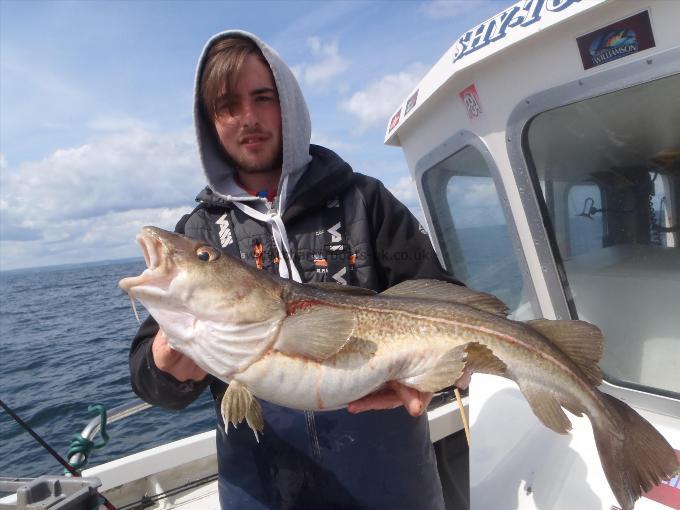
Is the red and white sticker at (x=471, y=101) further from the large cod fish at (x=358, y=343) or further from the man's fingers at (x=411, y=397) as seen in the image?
the man's fingers at (x=411, y=397)

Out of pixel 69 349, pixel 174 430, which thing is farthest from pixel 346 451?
pixel 69 349

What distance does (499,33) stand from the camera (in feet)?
11.4

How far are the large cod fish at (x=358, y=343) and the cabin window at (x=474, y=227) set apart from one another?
6.76ft

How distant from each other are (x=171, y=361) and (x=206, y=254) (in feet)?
1.96

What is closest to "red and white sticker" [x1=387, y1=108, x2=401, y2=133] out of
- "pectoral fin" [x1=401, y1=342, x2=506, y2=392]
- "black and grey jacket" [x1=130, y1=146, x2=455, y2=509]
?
"black and grey jacket" [x1=130, y1=146, x2=455, y2=509]

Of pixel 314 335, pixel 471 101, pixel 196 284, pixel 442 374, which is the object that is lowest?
pixel 442 374

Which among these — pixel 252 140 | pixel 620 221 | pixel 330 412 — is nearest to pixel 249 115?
pixel 252 140

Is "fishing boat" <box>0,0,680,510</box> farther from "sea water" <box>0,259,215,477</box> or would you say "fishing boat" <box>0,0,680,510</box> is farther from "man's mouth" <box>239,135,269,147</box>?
"sea water" <box>0,259,215,477</box>

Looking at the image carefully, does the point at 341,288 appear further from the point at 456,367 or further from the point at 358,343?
the point at 456,367

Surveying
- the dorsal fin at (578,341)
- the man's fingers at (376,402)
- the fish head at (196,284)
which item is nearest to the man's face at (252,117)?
the fish head at (196,284)

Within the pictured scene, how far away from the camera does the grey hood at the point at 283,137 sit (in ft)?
9.17

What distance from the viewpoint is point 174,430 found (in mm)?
10320

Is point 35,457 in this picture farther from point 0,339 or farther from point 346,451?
point 0,339

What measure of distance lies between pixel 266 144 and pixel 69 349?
855 inches
